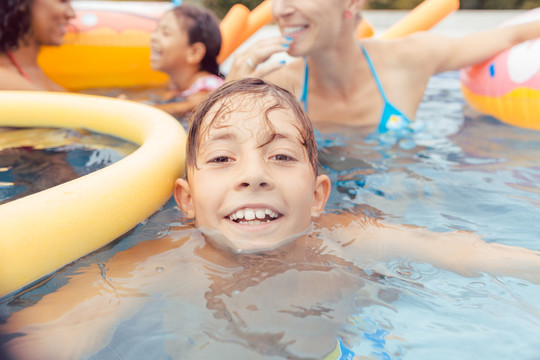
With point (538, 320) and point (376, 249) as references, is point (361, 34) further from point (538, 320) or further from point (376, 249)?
point (538, 320)

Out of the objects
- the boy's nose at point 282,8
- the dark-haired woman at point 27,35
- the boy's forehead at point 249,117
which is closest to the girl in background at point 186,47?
the dark-haired woman at point 27,35

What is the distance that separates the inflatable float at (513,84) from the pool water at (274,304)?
3.96ft

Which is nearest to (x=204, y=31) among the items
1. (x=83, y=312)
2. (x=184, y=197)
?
(x=184, y=197)

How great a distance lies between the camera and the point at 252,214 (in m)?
1.81

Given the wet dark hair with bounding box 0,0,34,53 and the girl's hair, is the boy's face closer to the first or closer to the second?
the wet dark hair with bounding box 0,0,34,53

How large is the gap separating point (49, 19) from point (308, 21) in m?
2.32

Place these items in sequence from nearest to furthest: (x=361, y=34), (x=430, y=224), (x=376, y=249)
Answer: (x=376, y=249)
(x=430, y=224)
(x=361, y=34)

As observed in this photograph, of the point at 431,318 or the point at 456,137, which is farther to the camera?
the point at 456,137

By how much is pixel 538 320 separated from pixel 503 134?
222 centimetres

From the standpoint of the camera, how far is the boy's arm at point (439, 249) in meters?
1.87

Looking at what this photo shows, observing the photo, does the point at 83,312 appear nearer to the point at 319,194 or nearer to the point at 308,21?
the point at 319,194

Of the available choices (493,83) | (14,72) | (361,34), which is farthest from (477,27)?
(14,72)

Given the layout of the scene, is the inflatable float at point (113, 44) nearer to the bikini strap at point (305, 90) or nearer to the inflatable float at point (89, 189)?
the inflatable float at point (89, 189)

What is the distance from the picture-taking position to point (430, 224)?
7.61 feet
